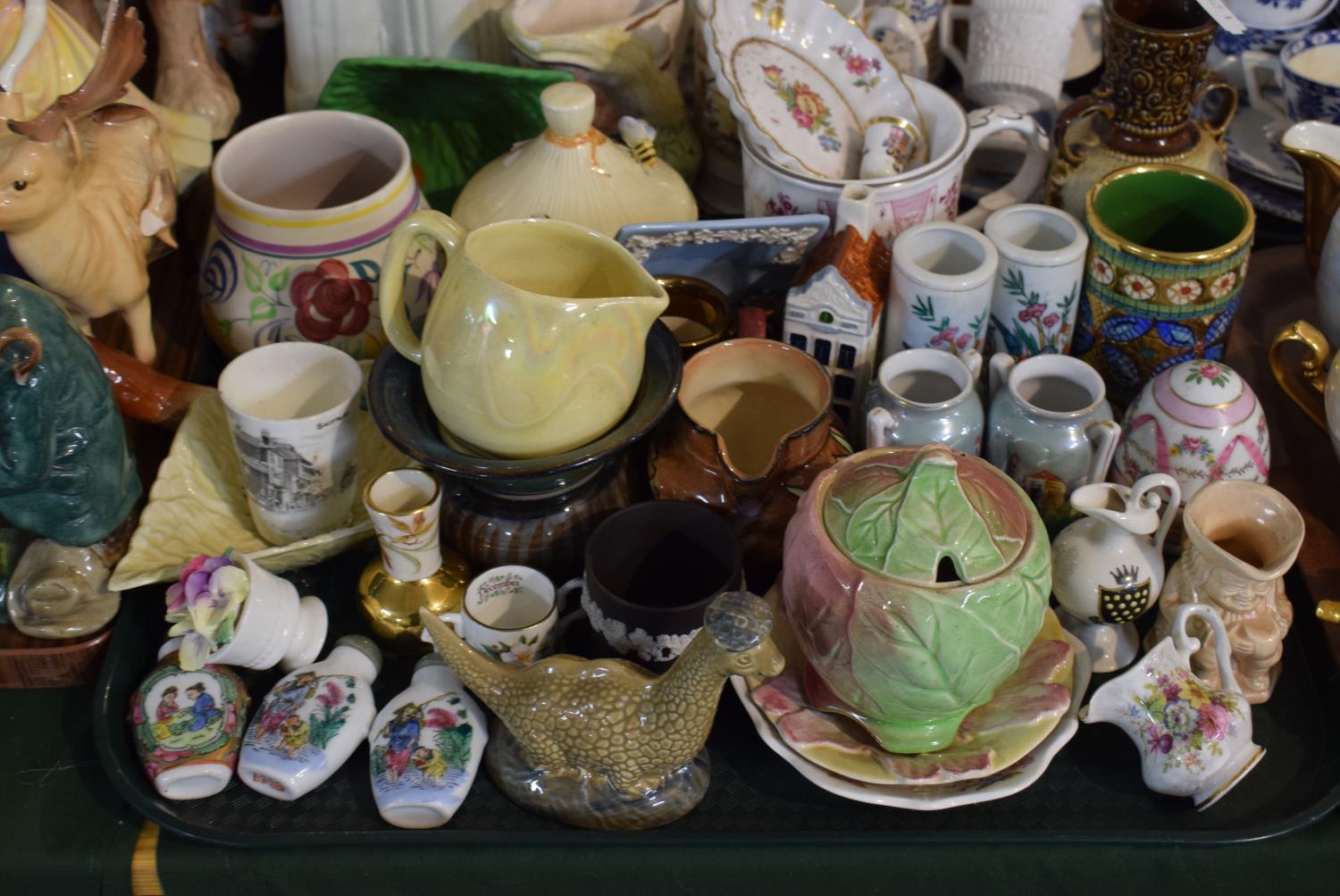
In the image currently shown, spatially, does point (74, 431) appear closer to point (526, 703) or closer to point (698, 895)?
point (526, 703)

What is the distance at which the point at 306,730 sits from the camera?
2.81ft

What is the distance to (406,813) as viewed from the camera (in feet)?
2.74

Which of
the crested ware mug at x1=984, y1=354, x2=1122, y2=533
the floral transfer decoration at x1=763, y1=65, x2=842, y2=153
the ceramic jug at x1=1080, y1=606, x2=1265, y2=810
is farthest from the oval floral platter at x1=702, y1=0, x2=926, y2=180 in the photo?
the ceramic jug at x1=1080, y1=606, x2=1265, y2=810

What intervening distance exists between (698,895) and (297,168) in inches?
27.2

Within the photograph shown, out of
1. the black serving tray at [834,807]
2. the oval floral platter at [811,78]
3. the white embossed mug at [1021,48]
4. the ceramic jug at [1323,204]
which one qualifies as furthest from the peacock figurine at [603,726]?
the white embossed mug at [1021,48]

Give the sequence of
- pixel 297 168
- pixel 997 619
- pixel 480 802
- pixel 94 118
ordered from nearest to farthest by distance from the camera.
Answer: pixel 997 619 < pixel 480 802 < pixel 94 118 < pixel 297 168

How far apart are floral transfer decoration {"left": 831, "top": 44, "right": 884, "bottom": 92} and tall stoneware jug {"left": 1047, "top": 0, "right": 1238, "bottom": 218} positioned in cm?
17

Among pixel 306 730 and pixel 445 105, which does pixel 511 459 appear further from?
pixel 445 105

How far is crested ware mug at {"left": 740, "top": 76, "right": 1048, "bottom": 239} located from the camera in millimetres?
1058

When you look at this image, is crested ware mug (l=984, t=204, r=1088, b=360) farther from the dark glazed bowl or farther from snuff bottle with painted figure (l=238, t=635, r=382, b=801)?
snuff bottle with painted figure (l=238, t=635, r=382, b=801)

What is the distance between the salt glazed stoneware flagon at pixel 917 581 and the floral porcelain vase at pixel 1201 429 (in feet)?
0.65

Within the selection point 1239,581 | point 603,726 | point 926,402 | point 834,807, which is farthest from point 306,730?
point 1239,581

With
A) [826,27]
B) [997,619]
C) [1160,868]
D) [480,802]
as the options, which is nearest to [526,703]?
[480,802]

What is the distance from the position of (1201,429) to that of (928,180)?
0.30 meters
